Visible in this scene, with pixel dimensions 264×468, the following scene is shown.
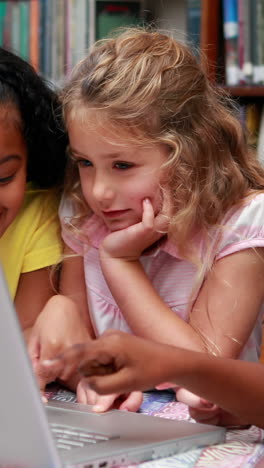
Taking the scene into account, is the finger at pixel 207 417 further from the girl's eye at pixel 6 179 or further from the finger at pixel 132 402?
the girl's eye at pixel 6 179

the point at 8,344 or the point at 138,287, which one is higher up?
the point at 8,344

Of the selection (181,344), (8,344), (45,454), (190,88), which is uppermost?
(190,88)

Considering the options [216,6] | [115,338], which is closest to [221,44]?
[216,6]

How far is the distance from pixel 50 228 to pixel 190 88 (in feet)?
1.16

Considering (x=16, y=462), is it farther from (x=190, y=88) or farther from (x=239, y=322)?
(x=190, y=88)

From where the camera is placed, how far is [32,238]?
4.54 ft

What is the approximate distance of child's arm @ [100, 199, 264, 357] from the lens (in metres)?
1.14

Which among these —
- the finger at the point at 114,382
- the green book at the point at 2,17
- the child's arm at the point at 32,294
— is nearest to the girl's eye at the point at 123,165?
the child's arm at the point at 32,294

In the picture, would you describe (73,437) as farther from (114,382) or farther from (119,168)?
(119,168)

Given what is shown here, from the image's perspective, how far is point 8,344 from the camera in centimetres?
64

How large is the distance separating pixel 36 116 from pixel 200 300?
0.39 m

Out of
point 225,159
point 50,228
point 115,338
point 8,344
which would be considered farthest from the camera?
point 50,228

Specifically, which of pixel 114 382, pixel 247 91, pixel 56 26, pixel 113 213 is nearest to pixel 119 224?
pixel 113 213

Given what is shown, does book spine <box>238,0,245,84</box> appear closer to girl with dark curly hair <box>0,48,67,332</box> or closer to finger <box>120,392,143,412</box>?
girl with dark curly hair <box>0,48,67,332</box>
